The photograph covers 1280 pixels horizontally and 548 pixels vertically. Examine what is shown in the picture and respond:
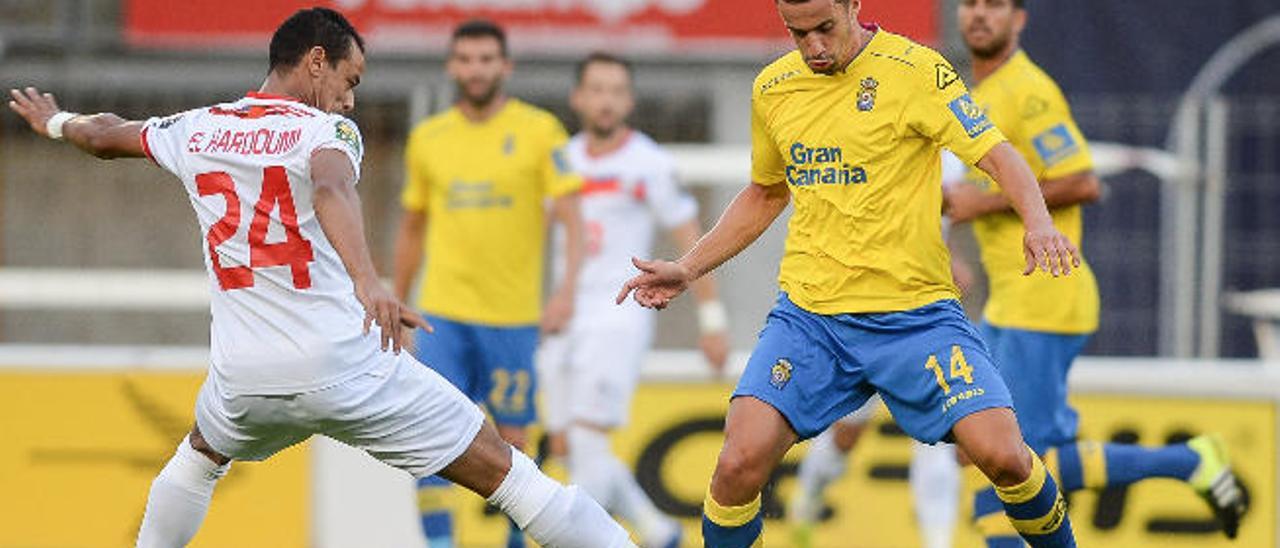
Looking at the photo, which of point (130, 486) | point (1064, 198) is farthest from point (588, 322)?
point (1064, 198)

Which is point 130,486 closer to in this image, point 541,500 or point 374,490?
point 374,490

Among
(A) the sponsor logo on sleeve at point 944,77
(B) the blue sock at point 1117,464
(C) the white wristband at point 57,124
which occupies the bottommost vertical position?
(B) the blue sock at point 1117,464

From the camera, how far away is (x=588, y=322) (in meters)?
10.8

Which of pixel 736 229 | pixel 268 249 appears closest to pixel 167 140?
pixel 268 249

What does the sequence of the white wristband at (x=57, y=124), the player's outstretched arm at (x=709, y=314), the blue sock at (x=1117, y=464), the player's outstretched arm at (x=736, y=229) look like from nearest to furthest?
the white wristband at (x=57, y=124) < the player's outstretched arm at (x=736, y=229) < the blue sock at (x=1117, y=464) < the player's outstretched arm at (x=709, y=314)

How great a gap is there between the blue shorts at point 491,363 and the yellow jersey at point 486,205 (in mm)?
51

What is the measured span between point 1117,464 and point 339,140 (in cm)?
339

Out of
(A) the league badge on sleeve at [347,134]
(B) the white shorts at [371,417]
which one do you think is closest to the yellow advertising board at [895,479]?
(B) the white shorts at [371,417]

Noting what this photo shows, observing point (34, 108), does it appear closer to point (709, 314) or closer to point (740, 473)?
point (740, 473)

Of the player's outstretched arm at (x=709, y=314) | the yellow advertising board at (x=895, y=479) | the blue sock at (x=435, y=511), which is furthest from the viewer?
the player's outstretched arm at (x=709, y=314)

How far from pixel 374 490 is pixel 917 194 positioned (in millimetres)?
4936

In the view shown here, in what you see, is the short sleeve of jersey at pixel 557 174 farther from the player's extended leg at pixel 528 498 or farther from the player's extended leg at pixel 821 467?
the player's extended leg at pixel 528 498

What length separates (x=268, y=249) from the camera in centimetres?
658

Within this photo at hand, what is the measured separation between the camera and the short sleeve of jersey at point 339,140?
6.42 m
